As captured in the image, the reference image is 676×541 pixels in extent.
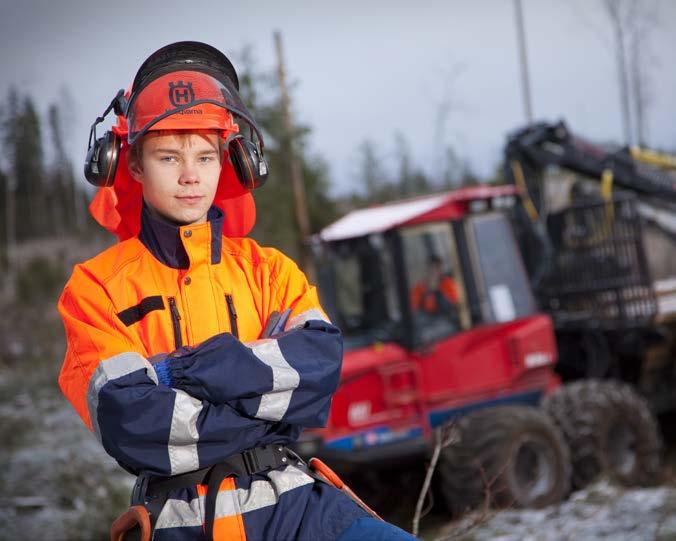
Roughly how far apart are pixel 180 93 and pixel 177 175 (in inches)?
8.1

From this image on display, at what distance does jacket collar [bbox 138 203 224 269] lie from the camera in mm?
2271

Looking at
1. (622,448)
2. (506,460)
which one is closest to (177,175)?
(506,460)

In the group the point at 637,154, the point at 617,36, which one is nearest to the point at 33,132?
the point at 617,36

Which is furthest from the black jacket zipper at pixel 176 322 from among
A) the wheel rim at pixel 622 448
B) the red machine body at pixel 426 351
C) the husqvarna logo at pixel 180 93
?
the wheel rim at pixel 622 448

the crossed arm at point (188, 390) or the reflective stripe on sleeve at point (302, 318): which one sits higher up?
the reflective stripe on sleeve at point (302, 318)

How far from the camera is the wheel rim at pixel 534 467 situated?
6.58m

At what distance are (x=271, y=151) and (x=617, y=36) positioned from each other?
28.1 ft

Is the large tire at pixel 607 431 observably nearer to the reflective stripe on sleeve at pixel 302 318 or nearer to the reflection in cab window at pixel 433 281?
the reflection in cab window at pixel 433 281

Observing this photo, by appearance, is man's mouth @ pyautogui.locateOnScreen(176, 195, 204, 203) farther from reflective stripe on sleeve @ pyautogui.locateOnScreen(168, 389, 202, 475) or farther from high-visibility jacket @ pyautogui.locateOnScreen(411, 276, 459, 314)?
high-visibility jacket @ pyautogui.locateOnScreen(411, 276, 459, 314)

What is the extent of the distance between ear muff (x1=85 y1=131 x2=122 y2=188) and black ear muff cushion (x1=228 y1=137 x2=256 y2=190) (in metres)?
0.31

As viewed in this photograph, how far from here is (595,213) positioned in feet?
27.1

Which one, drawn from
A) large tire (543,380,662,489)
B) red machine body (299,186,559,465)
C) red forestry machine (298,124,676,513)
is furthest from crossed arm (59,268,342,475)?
large tire (543,380,662,489)

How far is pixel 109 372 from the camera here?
2.02 meters

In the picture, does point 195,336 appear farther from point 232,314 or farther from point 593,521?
point 593,521
